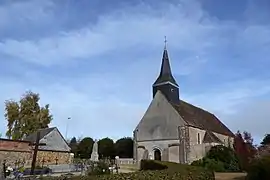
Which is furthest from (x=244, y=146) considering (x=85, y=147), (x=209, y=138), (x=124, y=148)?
(x=85, y=147)

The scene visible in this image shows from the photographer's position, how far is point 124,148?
42.1 metres

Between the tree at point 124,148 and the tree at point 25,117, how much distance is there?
10.6 metres

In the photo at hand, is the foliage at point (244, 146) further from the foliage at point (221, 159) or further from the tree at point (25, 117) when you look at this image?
the tree at point (25, 117)

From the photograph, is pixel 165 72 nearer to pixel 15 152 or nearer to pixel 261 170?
pixel 15 152

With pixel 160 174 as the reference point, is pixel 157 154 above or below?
above

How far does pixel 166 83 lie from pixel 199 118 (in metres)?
6.88

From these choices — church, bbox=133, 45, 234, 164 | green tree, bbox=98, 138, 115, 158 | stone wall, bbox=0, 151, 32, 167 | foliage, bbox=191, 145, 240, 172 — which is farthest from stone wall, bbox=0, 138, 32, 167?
green tree, bbox=98, 138, 115, 158

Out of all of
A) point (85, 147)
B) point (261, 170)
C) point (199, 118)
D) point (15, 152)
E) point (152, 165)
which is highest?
point (199, 118)

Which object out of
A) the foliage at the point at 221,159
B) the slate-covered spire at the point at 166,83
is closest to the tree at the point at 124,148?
the slate-covered spire at the point at 166,83

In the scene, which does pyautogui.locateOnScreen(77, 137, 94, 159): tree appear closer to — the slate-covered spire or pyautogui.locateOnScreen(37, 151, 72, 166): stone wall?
pyautogui.locateOnScreen(37, 151, 72, 166): stone wall

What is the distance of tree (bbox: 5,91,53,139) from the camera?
4069cm

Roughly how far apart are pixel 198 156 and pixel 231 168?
6492 millimetres

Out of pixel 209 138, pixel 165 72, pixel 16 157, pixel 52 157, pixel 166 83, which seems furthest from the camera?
pixel 165 72

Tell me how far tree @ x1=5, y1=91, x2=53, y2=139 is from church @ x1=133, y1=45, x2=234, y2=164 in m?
14.4
